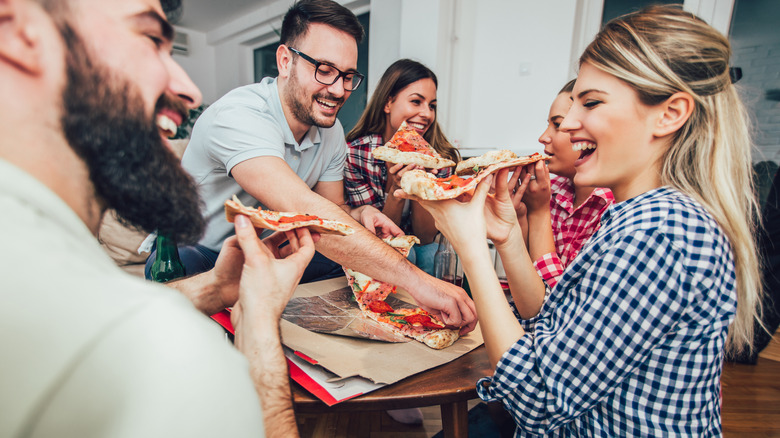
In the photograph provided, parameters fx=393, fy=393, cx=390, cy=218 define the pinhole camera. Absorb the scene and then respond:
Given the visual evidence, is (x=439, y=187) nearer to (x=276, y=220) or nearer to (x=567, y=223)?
(x=276, y=220)

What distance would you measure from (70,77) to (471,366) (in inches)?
42.2

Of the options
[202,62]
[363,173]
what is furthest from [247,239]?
[202,62]

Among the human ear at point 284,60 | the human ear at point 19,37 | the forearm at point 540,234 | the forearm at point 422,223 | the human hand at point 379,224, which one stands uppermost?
the human ear at point 284,60

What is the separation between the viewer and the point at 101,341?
15.7 inches

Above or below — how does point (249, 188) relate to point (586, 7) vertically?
below

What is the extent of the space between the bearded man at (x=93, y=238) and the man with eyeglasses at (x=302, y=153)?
0.79 meters

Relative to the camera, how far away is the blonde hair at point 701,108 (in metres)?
0.99

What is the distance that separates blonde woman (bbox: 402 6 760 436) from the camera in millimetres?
817

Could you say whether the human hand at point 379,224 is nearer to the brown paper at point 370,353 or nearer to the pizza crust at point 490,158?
the pizza crust at point 490,158

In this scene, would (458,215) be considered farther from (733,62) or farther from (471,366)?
(733,62)

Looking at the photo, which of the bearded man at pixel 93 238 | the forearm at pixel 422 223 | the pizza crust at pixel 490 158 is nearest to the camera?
the bearded man at pixel 93 238

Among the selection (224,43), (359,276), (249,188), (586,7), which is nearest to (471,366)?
(359,276)

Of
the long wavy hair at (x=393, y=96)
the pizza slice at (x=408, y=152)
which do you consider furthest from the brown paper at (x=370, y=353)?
the long wavy hair at (x=393, y=96)

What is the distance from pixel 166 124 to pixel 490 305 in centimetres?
85
